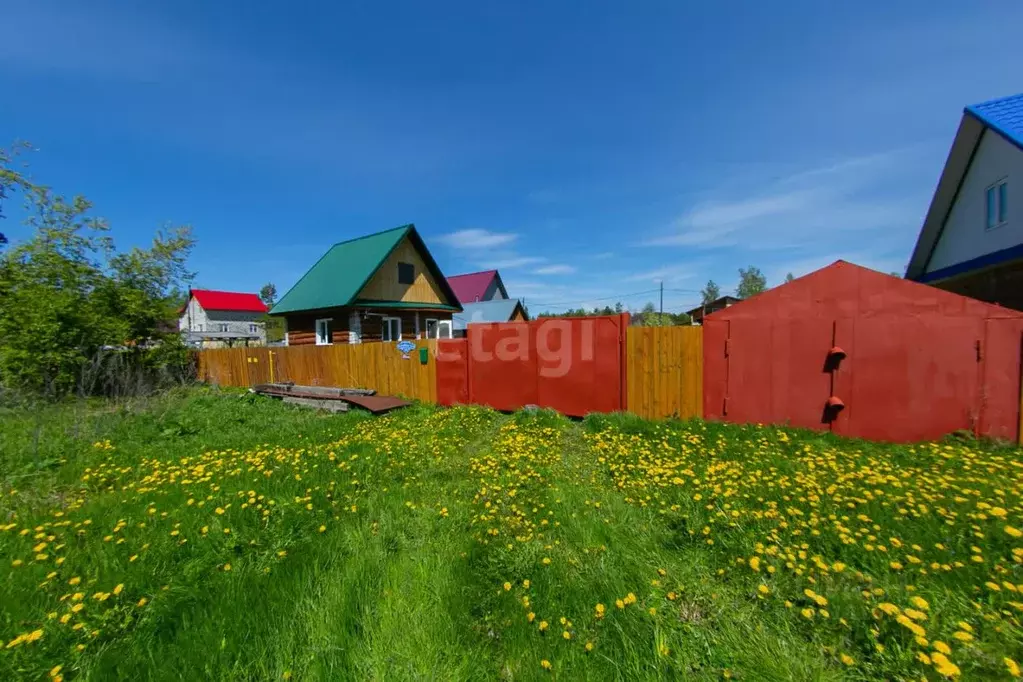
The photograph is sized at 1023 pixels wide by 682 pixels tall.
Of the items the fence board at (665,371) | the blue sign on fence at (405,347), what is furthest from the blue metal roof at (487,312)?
the fence board at (665,371)

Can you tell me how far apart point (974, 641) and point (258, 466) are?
6.84 meters

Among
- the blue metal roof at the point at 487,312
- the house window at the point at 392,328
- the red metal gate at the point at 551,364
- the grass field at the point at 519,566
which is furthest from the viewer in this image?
the blue metal roof at the point at 487,312

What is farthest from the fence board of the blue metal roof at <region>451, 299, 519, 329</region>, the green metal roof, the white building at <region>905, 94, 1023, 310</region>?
the blue metal roof at <region>451, 299, 519, 329</region>

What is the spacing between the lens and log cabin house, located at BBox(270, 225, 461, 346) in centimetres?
1695

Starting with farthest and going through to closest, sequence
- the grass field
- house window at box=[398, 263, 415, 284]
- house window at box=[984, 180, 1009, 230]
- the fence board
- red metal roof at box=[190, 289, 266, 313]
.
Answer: red metal roof at box=[190, 289, 266, 313], house window at box=[398, 263, 415, 284], house window at box=[984, 180, 1009, 230], the fence board, the grass field

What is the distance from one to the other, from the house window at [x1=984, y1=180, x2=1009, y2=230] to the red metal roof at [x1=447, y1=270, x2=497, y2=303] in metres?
34.0

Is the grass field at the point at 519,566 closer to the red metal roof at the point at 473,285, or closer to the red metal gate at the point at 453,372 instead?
the red metal gate at the point at 453,372

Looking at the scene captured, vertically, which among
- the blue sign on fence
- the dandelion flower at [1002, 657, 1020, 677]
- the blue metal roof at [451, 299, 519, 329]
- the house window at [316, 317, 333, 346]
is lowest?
the dandelion flower at [1002, 657, 1020, 677]

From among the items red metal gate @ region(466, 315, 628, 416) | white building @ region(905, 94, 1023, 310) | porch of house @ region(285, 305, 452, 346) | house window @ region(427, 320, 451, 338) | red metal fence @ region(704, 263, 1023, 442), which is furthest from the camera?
house window @ region(427, 320, 451, 338)

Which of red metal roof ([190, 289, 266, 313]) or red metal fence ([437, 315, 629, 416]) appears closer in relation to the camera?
red metal fence ([437, 315, 629, 416])

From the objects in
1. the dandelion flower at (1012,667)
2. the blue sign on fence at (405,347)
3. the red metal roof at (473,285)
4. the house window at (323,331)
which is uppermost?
the red metal roof at (473,285)

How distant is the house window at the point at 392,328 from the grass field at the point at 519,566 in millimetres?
12996

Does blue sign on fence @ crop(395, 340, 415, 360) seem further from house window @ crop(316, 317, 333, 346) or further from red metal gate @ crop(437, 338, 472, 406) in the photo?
house window @ crop(316, 317, 333, 346)

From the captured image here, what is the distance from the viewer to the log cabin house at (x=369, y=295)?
16953 mm
